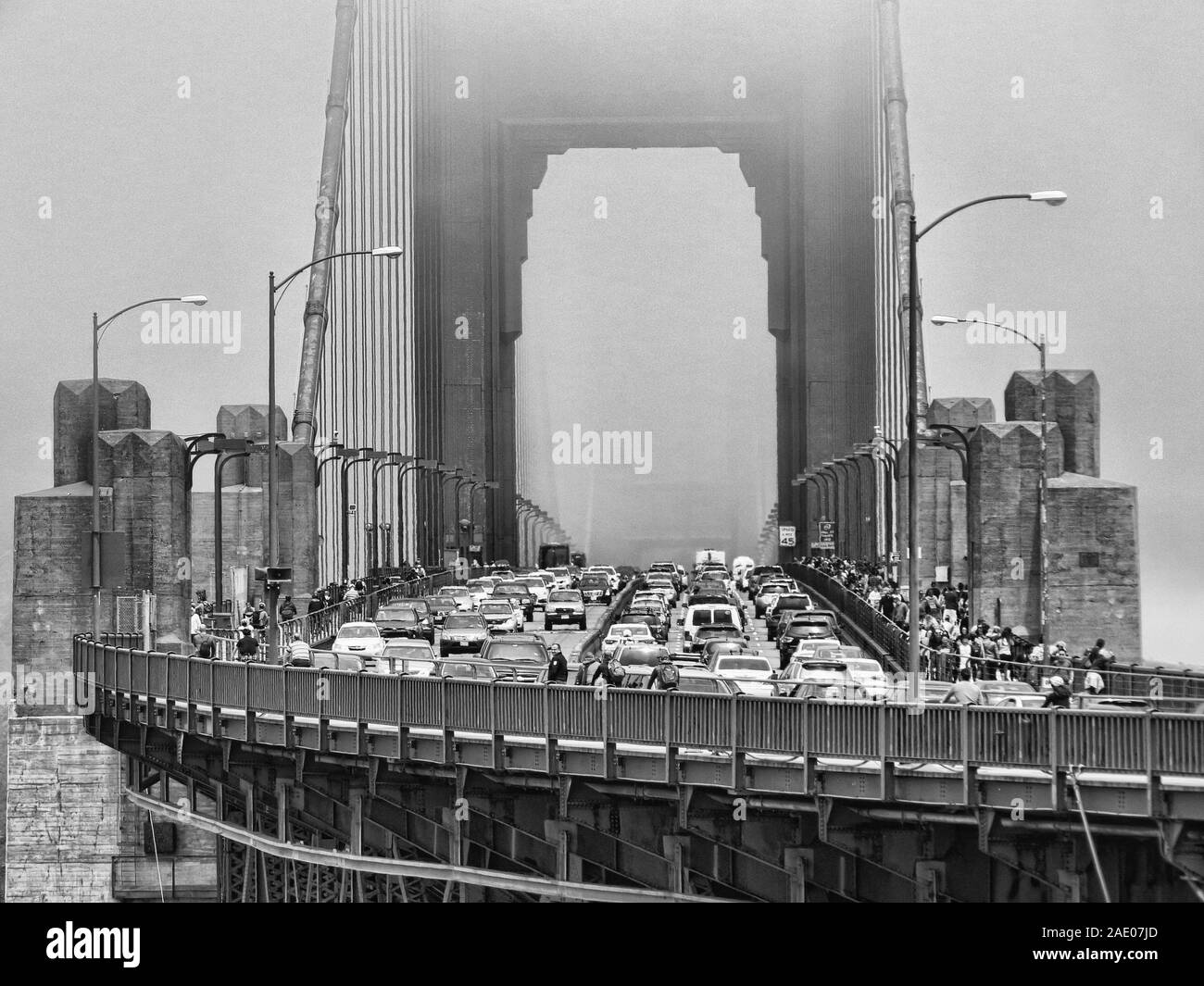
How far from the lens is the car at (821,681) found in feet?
89.5

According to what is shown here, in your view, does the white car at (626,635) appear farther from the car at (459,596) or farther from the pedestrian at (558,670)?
the car at (459,596)

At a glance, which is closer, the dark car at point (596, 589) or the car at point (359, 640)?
the car at point (359, 640)

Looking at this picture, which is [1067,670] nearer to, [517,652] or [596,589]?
[517,652]

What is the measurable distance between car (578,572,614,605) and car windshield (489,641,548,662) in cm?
5123

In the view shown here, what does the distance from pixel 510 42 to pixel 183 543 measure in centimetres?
14093

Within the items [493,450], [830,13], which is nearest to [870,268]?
[830,13]

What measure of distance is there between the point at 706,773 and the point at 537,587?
2516 inches

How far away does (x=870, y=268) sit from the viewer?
169500 mm

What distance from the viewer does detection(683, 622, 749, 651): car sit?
168 feet

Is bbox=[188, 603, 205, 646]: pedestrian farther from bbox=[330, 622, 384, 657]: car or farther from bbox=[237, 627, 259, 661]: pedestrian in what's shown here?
bbox=[237, 627, 259, 661]: pedestrian

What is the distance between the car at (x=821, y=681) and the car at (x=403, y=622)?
21761 mm

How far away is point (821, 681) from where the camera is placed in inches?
1144

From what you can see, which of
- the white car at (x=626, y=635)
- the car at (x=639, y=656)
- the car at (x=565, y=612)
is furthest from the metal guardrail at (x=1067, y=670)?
the car at (x=565, y=612)

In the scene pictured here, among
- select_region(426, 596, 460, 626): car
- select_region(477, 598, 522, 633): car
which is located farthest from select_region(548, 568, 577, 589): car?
select_region(477, 598, 522, 633): car
